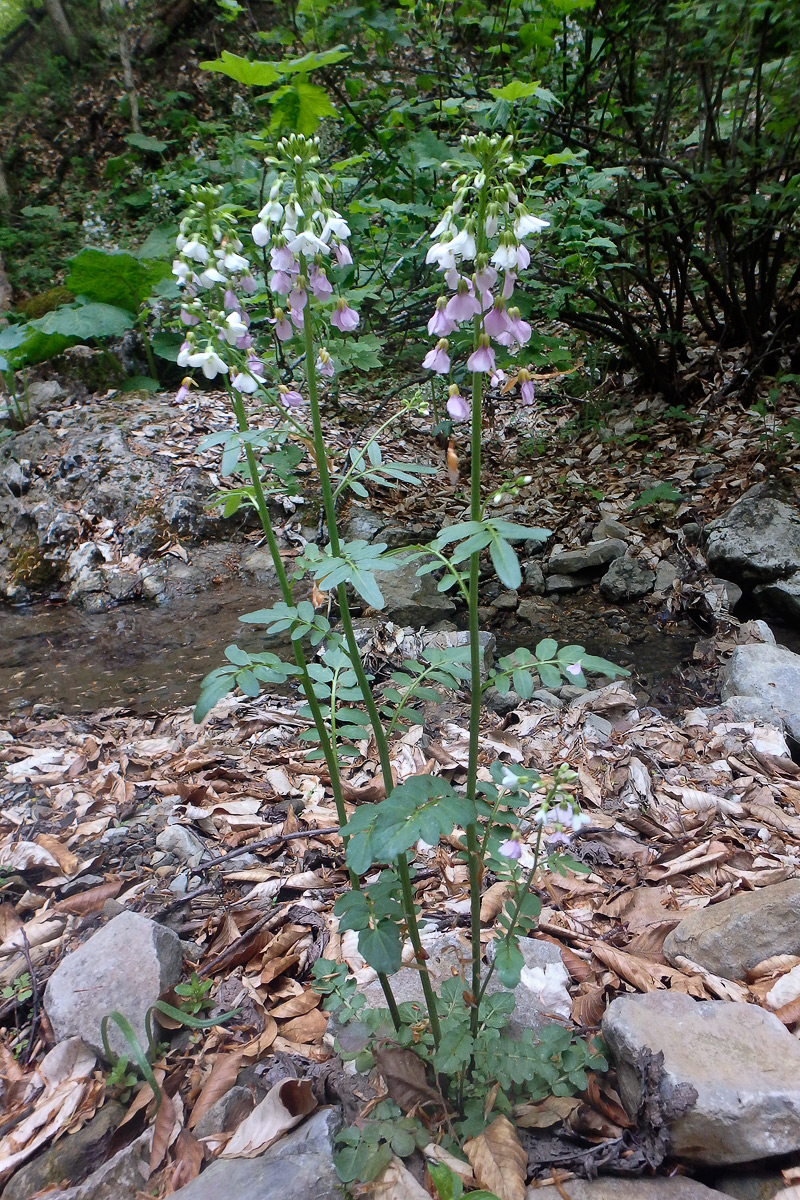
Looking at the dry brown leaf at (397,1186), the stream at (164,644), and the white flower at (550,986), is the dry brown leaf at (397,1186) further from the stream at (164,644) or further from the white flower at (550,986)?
the stream at (164,644)

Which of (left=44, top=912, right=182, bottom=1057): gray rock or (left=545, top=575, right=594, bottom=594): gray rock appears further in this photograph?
(left=545, top=575, right=594, bottom=594): gray rock

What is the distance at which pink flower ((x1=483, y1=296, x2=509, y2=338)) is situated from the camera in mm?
1079

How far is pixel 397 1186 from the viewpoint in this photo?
1142 millimetres

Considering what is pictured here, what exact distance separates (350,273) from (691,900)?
3969mm

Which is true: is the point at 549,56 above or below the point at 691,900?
above

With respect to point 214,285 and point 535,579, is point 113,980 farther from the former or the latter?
point 535,579

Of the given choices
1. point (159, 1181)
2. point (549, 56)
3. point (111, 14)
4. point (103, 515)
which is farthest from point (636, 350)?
point (111, 14)

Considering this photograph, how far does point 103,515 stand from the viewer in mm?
4945

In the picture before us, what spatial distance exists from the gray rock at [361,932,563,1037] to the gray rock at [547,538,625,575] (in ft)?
10.4

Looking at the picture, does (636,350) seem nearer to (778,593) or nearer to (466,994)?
(778,593)

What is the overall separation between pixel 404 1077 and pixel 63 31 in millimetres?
17866

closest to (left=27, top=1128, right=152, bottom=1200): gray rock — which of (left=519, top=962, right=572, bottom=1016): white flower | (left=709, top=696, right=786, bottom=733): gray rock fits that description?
(left=519, top=962, right=572, bottom=1016): white flower

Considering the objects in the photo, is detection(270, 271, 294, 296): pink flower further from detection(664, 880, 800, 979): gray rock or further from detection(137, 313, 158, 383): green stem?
detection(137, 313, 158, 383): green stem

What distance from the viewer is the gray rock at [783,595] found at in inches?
149
